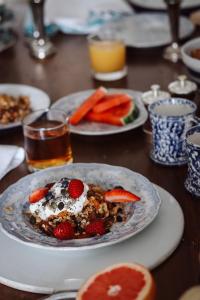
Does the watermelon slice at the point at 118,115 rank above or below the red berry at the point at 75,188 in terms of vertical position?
below

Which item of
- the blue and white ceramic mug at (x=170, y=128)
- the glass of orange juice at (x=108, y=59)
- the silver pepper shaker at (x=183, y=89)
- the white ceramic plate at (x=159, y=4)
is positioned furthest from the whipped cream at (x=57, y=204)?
the white ceramic plate at (x=159, y=4)

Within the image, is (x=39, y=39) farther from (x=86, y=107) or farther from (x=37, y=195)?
(x=37, y=195)

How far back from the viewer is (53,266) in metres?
0.93

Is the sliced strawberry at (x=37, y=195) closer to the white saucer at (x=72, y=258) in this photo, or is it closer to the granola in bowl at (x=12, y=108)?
the white saucer at (x=72, y=258)

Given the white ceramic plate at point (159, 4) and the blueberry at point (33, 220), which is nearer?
the blueberry at point (33, 220)

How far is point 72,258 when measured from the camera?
95 centimetres

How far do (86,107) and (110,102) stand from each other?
0.20 feet

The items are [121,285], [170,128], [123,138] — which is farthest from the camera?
[123,138]

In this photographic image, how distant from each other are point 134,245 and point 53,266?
138 mm

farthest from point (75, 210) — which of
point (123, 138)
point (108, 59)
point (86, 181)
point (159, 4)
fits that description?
point (159, 4)

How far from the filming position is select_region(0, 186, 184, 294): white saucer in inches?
35.5

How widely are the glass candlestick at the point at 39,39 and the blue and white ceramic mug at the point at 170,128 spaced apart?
2.69ft

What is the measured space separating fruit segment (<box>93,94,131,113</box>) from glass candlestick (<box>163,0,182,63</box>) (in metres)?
0.43

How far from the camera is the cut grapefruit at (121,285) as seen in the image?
0.75m
